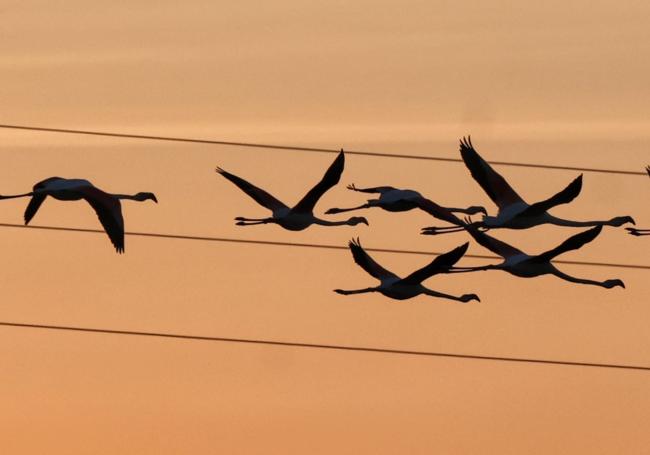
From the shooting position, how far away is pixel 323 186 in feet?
82.2

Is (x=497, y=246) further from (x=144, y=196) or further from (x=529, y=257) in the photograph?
(x=144, y=196)

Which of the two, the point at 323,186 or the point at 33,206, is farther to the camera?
the point at 33,206

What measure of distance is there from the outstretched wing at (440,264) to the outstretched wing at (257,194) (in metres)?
1.79

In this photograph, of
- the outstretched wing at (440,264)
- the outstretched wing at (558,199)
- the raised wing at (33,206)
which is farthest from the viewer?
the raised wing at (33,206)

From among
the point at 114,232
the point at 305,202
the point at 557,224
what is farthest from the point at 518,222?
the point at 114,232

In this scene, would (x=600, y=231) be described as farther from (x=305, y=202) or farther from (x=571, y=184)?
(x=305, y=202)

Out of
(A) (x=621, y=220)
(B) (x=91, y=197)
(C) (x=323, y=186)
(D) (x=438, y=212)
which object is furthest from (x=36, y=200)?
(A) (x=621, y=220)

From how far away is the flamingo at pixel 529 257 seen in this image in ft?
83.4

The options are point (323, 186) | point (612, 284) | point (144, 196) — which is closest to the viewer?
point (323, 186)

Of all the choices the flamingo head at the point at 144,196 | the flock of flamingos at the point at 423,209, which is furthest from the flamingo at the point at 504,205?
the flamingo head at the point at 144,196

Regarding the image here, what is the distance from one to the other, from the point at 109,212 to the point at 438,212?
3.69 metres

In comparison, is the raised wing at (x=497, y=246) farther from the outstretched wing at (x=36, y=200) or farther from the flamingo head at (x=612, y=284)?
the outstretched wing at (x=36, y=200)

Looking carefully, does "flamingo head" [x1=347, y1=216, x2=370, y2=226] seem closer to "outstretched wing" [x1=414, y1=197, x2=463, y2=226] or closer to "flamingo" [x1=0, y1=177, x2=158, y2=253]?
"outstretched wing" [x1=414, y1=197, x2=463, y2=226]

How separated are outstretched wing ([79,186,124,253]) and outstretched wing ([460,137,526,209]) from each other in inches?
156
